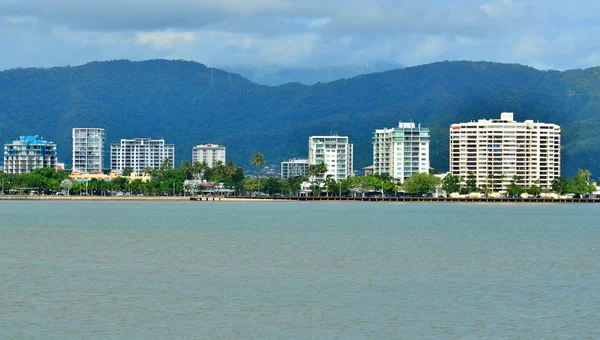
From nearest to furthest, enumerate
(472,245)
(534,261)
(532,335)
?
1. (532,335)
2. (534,261)
3. (472,245)

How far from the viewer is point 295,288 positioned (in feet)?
123

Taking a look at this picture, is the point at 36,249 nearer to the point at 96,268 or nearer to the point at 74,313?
the point at 96,268

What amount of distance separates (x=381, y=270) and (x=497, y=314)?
1307 centimetres

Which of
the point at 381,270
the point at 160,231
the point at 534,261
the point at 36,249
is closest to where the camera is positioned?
the point at 381,270

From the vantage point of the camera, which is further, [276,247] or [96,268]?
[276,247]

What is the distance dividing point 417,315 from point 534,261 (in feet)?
68.8

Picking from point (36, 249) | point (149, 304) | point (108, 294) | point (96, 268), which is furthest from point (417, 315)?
point (36, 249)

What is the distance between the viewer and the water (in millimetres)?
28953

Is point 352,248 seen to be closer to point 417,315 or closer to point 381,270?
point 381,270

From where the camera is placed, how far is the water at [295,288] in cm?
2895

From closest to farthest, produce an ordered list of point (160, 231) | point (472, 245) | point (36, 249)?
1. point (36, 249)
2. point (472, 245)
3. point (160, 231)

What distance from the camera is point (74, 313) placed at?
31156 mm

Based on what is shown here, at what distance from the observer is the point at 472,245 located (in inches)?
2452

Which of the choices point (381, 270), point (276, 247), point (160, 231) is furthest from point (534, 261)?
point (160, 231)
